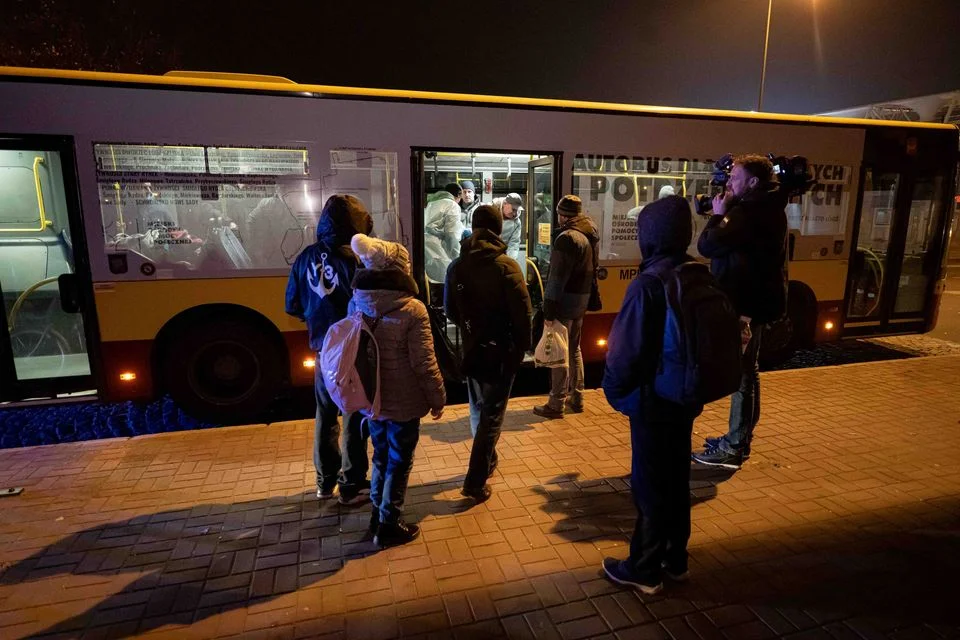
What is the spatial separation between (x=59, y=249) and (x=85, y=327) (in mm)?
1160

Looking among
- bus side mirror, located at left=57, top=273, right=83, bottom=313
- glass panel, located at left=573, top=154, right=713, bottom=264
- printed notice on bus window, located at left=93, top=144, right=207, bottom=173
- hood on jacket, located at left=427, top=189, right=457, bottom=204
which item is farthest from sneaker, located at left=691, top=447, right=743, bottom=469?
bus side mirror, located at left=57, top=273, right=83, bottom=313

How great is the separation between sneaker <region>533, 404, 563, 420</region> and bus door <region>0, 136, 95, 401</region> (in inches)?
163

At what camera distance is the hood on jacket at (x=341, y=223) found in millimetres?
3574

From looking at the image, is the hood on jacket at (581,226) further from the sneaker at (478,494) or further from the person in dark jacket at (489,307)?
the sneaker at (478,494)

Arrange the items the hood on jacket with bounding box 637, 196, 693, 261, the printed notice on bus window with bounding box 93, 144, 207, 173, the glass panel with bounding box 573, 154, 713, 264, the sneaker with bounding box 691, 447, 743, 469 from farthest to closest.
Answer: the glass panel with bounding box 573, 154, 713, 264
the printed notice on bus window with bounding box 93, 144, 207, 173
the sneaker with bounding box 691, 447, 743, 469
the hood on jacket with bounding box 637, 196, 693, 261

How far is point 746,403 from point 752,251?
121cm

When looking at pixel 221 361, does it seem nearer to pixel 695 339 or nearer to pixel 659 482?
pixel 659 482

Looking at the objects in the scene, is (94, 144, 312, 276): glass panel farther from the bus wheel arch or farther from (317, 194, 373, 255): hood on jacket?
(317, 194, 373, 255): hood on jacket

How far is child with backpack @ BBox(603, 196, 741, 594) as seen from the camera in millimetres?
2682

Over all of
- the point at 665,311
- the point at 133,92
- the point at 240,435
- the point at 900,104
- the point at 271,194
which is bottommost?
the point at 240,435

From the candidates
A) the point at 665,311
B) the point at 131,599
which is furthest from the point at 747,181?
the point at 131,599

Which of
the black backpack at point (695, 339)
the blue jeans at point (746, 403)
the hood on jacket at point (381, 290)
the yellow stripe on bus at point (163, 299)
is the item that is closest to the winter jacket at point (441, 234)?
the yellow stripe on bus at point (163, 299)

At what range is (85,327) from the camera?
206 inches

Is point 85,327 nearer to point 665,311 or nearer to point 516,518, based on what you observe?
point 516,518
